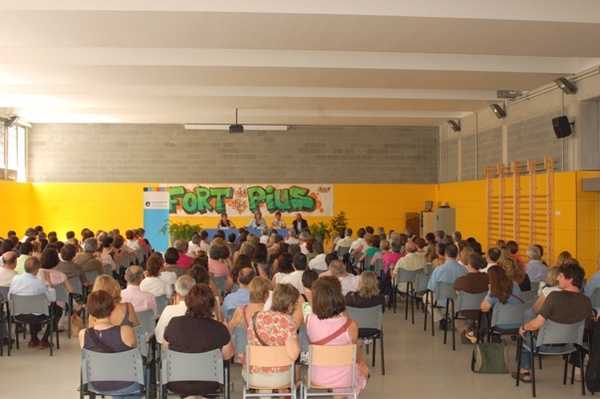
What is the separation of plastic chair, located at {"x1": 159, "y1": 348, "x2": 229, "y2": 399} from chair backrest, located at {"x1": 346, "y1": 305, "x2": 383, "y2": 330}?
7.77 feet

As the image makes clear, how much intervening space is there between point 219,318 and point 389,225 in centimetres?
1610

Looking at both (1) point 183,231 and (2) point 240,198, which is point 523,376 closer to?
(1) point 183,231

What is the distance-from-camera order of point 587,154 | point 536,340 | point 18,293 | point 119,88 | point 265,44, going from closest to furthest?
point 536,340, point 18,293, point 265,44, point 587,154, point 119,88

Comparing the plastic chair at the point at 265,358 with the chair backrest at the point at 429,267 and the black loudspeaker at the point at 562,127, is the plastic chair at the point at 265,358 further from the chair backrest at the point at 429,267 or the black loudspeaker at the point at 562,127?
the black loudspeaker at the point at 562,127

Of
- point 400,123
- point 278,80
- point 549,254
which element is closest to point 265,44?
point 278,80

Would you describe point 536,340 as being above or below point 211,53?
below

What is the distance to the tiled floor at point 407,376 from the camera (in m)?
6.82

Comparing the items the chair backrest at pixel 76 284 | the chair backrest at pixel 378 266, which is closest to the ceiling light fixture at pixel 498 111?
the chair backrest at pixel 378 266

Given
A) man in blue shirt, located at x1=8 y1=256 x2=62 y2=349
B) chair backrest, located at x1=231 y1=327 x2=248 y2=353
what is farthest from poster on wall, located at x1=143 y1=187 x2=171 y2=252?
chair backrest, located at x1=231 y1=327 x2=248 y2=353

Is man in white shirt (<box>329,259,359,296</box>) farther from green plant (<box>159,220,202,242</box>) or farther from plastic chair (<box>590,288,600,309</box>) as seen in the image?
green plant (<box>159,220,202,242</box>)

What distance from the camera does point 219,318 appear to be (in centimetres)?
625

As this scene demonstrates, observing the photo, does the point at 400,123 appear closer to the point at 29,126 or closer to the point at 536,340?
the point at 29,126

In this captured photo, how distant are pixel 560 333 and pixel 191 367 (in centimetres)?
332

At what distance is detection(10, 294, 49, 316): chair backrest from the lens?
8151 millimetres
